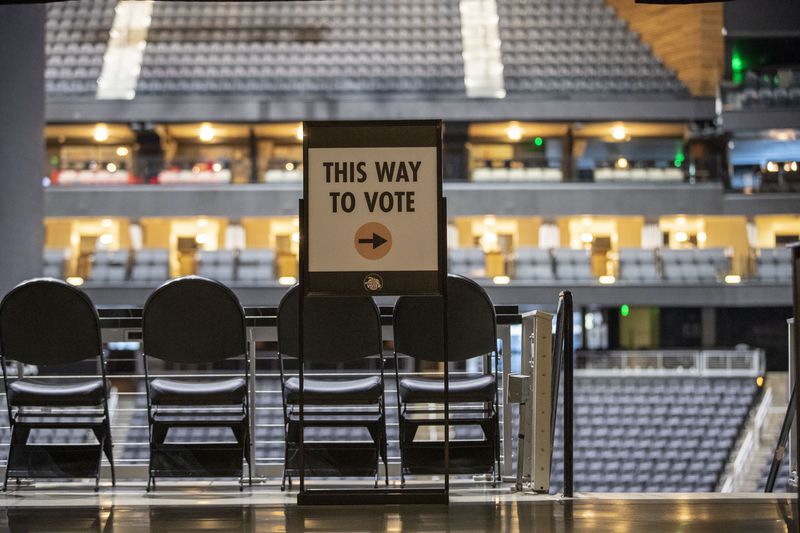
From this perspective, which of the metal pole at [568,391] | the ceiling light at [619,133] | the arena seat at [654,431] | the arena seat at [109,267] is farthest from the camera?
the ceiling light at [619,133]

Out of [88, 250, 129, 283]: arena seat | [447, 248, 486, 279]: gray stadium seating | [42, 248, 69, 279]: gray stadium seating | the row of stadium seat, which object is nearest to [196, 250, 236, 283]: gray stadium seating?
the row of stadium seat

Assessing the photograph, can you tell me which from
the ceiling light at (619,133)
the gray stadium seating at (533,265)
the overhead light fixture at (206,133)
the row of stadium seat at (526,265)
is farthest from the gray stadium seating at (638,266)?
the overhead light fixture at (206,133)

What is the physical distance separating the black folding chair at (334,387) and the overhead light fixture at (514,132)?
14.9m

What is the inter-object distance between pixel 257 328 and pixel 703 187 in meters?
14.3

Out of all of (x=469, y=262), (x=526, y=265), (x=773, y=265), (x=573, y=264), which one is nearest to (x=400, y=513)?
(x=469, y=262)

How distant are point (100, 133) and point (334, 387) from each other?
16319 millimetres

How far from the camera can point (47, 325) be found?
10.9 ft

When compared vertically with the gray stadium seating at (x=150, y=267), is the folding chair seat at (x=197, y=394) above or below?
below

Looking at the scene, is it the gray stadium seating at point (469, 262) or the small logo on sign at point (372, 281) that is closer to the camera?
the small logo on sign at point (372, 281)

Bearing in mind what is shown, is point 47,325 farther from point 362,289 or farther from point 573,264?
point 573,264

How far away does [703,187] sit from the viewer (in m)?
16.5

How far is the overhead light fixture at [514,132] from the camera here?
59.1 feet

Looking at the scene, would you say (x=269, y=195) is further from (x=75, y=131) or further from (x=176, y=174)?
(x=75, y=131)

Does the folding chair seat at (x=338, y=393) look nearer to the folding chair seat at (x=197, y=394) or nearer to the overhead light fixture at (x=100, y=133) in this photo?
the folding chair seat at (x=197, y=394)
